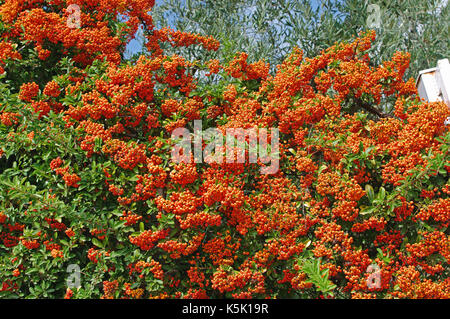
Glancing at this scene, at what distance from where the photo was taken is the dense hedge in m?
3.87

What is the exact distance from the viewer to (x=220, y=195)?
152 inches

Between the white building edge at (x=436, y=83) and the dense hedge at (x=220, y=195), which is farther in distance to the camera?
the white building edge at (x=436, y=83)

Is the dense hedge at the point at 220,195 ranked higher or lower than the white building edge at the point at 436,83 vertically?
lower

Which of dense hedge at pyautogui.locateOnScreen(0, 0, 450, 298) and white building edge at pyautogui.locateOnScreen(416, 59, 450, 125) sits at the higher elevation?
white building edge at pyautogui.locateOnScreen(416, 59, 450, 125)

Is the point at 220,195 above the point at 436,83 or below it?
below

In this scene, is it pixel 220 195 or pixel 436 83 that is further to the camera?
pixel 436 83

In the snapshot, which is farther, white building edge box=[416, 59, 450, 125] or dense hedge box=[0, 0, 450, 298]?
white building edge box=[416, 59, 450, 125]

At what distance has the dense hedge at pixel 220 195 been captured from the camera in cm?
387

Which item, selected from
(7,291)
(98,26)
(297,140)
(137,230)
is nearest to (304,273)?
(297,140)

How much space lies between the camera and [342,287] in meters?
4.01

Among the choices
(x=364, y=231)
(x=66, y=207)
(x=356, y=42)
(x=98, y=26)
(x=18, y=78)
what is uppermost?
(x=98, y=26)
